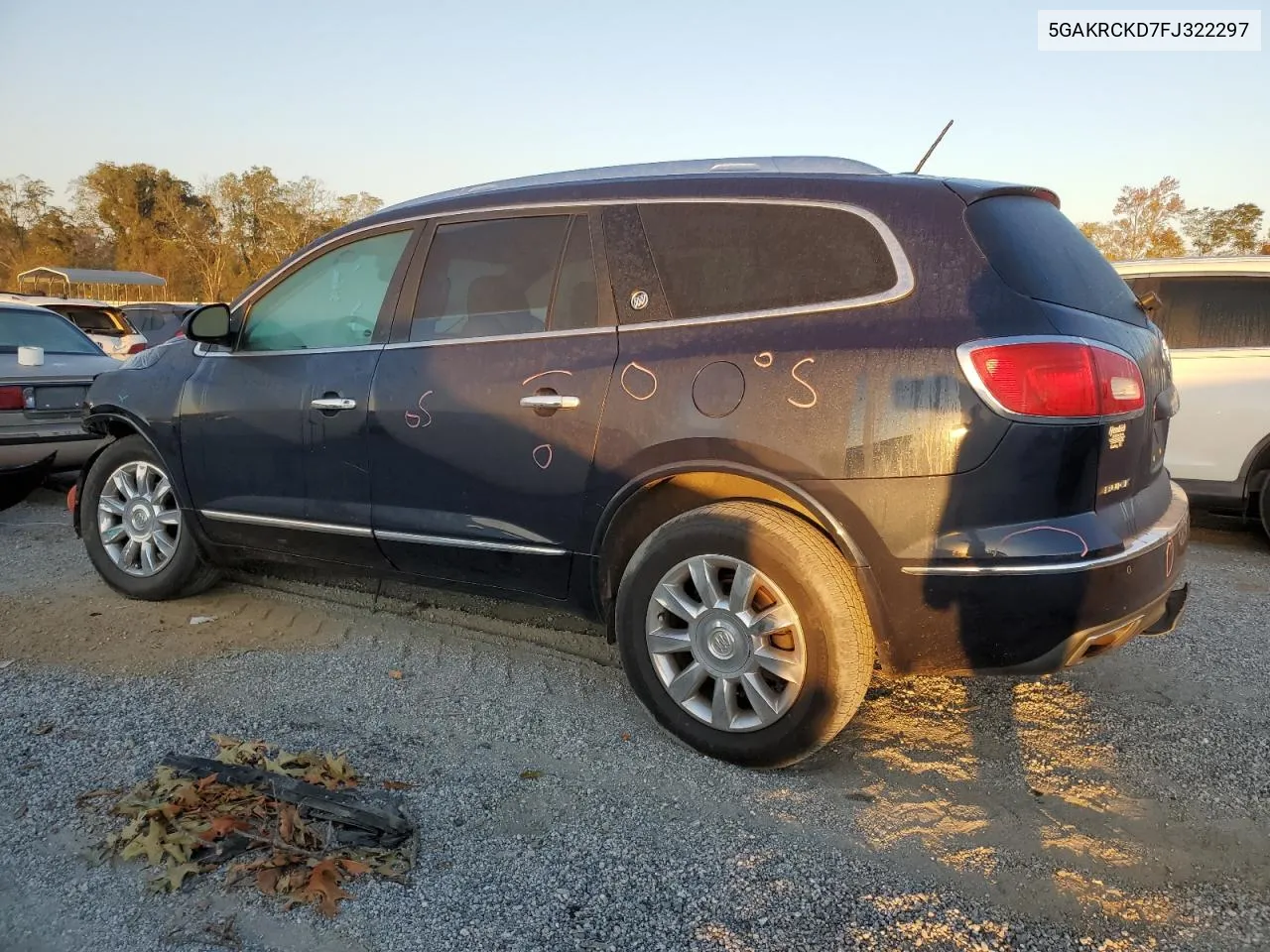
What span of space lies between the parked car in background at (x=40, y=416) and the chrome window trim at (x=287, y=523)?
269 centimetres

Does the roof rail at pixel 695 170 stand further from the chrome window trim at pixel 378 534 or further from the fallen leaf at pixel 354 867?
the fallen leaf at pixel 354 867

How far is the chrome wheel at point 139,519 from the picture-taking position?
4.55 meters

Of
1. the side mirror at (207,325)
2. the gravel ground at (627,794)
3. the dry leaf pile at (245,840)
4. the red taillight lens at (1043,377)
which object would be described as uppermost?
the side mirror at (207,325)

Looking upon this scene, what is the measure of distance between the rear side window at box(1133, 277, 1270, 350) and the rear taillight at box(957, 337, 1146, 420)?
3.89 meters

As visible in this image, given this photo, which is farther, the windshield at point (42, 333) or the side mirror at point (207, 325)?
the windshield at point (42, 333)

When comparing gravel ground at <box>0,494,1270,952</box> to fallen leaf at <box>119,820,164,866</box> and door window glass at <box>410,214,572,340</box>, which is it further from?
door window glass at <box>410,214,572,340</box>

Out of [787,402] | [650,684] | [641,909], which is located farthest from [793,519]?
[641,909]

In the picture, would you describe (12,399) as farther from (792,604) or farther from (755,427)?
(792,604)

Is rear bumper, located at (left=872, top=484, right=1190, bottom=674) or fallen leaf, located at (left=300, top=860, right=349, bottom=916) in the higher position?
rear bumper, located at (left=872, top=484, right=1190, bottom=674)

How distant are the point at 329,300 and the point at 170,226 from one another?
223 feet

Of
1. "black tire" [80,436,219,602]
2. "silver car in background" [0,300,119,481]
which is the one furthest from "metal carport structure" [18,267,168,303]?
"black tire" [80,436,219,602]

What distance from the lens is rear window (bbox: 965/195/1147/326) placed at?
2.72 m

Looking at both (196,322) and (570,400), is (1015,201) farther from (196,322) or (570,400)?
(196,322)

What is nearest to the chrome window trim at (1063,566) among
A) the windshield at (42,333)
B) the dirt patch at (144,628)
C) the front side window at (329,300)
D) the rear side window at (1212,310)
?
the front side window at (329,300)
